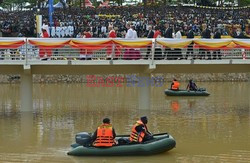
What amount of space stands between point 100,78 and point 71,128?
2360 cm

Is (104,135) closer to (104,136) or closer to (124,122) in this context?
(104,136)

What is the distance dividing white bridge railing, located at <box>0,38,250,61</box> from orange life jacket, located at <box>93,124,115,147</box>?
7.76 metres

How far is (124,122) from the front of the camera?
878 inches

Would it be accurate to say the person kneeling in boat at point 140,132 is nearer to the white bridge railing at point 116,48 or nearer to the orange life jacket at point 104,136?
the orange life jacket at point 104,136

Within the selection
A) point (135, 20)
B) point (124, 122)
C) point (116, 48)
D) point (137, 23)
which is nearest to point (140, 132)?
point (124, 122)

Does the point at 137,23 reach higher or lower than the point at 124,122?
higher

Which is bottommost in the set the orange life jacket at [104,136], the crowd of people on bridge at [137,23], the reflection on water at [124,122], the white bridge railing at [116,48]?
the reflection on water at [124,122]

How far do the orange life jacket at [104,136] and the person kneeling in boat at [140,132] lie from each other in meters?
0.62

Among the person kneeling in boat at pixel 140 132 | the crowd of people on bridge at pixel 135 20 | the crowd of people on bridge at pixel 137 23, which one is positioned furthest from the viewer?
the crowd of people on bridge at pixel 135 20

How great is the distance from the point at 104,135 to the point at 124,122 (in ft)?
23.2

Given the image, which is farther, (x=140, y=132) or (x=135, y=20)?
(x=135, y=20)

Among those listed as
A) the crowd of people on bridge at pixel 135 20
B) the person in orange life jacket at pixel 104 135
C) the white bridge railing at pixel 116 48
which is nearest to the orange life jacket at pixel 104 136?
the person in orange life jacket at pixel 104 135

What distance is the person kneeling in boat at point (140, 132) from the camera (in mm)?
15453

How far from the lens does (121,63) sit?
23.1 metres
